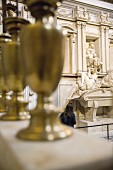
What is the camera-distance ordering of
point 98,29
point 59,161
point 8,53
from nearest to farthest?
1. point 59,161
2. point 8,53
3. point 98,29

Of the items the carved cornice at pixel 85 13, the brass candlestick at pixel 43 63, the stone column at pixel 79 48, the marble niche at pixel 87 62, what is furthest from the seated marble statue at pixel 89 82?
the brass candlestick at pixel 43 63

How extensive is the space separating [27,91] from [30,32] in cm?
482

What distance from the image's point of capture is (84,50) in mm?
6320

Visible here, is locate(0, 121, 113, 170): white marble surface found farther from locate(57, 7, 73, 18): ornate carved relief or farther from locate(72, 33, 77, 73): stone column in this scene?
locate(57, 7, 73, 18): ornate carved relief

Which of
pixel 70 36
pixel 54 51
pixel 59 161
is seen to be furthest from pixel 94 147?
pixel 70 36

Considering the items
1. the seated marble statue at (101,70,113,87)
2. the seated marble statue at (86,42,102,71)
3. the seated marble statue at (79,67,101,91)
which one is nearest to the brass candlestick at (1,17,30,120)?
the seated marble statue at (79,67,101,91)

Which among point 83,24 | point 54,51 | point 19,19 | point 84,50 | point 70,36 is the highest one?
point 83,24

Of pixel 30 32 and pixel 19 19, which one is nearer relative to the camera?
pixel 30 32

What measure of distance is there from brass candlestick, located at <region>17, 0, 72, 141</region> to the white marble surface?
0.14 ft

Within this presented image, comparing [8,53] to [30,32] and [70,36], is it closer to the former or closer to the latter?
[30,32]

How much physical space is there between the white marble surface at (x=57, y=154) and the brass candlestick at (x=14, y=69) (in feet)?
1.01

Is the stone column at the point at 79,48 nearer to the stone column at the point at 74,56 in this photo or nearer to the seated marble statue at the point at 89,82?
the stone column at the point at 74,56

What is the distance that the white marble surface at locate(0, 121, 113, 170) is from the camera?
419 millimetres

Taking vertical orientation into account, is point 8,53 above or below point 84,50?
below
